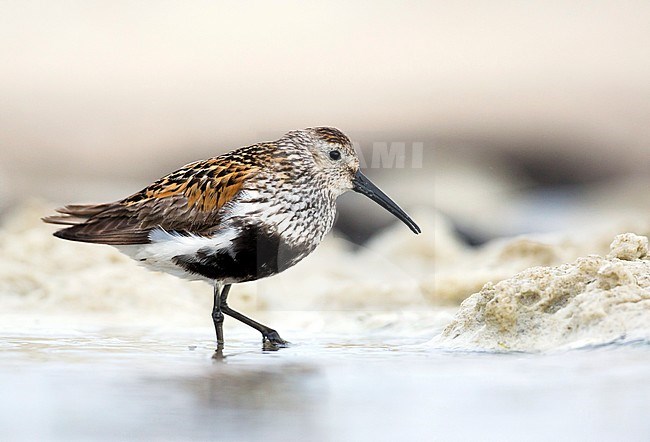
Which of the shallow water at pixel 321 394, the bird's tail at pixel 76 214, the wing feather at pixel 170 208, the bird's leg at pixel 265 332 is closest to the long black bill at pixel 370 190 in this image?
the wing feather at pixel 170 208

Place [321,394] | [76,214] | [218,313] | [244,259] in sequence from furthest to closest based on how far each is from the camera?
[76,214]
[218,313]
[244,259]
[321,394]

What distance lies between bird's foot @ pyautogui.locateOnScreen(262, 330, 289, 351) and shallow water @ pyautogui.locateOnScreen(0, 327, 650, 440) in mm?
148

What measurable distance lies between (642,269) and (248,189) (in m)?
1.49

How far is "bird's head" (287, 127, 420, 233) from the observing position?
439 cm

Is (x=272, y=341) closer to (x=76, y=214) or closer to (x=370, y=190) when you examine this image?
(x=370, y=190)

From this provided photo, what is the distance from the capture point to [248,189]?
13.5 ft

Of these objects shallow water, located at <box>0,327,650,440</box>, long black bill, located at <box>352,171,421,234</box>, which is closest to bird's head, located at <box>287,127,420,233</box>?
long black bill, located at <box>352,171,421,234</box>

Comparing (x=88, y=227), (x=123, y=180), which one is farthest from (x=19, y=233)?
(x=88, y=227)

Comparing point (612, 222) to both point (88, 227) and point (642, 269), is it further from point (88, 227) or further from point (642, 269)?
point (88, 227)

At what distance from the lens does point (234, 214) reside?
4.05 metres

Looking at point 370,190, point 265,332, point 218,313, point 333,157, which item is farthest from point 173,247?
point 370,190

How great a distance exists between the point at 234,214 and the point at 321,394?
1.31 metres

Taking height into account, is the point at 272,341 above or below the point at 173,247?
below

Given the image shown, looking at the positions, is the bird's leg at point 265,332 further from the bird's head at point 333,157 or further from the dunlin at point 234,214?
the bird's head at point 333,157
